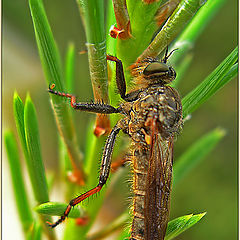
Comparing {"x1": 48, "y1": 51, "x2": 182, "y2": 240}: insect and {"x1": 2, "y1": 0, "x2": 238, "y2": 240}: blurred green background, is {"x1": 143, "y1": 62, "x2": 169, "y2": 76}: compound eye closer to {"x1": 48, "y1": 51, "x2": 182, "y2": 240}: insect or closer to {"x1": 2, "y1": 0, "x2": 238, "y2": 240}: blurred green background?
{"x1": 48, "y1": 51, "x2": 182, "y2": 240}: insect

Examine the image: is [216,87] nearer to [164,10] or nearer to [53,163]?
[164,10]

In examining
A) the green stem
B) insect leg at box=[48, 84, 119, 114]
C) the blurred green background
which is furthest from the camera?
the blurred green background

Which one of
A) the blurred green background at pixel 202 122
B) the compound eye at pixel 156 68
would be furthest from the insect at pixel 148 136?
the blurred green background at pixel 202 122

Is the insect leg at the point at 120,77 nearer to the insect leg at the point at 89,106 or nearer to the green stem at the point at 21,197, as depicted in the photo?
the insect leg at the point at 89,106

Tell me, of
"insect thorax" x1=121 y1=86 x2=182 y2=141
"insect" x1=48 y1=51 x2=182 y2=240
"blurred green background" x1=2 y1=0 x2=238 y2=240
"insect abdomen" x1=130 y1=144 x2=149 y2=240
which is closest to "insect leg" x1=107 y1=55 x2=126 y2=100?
"insect" x1=48 y1=51 x2=182 y2=240

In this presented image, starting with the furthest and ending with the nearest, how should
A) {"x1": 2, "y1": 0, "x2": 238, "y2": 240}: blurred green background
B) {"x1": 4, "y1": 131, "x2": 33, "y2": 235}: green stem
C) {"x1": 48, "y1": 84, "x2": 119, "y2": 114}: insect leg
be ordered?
{"x1": 2, "y1": 0, "x2": 238, "y2": 240}: blurred green background < {"x1": 4, "y1": 131, "x2": 33, "y2": 235}: green stem < {"x1": 48, "y1": 84, "x2": 119, "y2": 114}: insect leg

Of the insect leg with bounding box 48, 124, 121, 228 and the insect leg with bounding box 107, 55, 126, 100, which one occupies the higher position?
the insect leg with bounding box 107, 55, 126, 100

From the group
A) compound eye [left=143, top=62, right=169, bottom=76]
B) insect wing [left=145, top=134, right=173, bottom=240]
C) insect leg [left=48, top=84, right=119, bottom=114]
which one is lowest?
insect wing [left=145, top=134, right=173, bottom=240]

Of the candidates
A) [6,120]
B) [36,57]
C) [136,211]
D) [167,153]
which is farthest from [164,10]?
[36,57]
